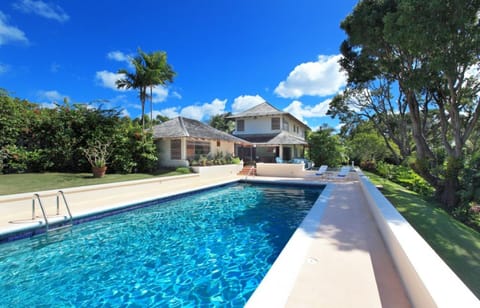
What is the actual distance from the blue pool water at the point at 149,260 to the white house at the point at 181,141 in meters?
9.84

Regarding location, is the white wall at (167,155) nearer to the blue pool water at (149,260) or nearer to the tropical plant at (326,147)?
the blue pool water at (149,260)

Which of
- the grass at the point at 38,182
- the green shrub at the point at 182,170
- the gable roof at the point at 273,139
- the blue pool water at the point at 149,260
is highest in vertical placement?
the gable roof at the point at 273,139

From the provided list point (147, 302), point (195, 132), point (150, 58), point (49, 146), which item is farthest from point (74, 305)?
point (150, 58)

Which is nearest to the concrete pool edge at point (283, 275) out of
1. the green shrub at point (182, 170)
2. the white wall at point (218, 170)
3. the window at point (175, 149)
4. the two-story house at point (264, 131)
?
the green shrub at point (182, 170)

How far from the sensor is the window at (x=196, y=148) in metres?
19.2

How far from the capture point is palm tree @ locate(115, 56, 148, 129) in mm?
Result: 19312

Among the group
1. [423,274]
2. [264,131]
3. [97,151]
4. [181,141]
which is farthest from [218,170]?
[423,274]

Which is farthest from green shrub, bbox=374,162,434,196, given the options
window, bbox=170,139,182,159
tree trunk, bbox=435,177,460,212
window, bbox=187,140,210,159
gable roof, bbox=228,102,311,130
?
window, bbox=170,139,182,159

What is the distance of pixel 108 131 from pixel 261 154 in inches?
665

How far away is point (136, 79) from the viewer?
1969cm

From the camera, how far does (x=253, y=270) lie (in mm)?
4664

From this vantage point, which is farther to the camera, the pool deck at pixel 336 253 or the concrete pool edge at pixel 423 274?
the pool deck at pixel 336 253

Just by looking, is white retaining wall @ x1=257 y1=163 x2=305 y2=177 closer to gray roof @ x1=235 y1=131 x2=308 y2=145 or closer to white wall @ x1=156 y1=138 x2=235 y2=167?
gray roof @ x1=235 y1=131 x2=308 y2=145

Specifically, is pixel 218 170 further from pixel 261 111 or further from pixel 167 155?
pixel 261 111
